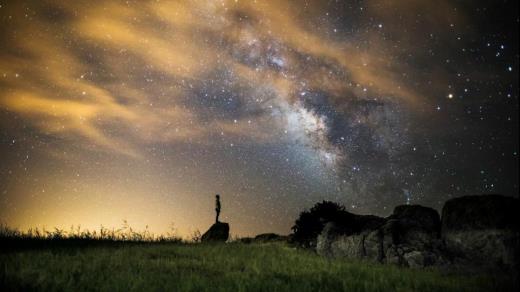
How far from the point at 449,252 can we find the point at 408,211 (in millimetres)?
3097

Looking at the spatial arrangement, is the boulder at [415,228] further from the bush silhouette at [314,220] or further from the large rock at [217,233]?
the large rock at [217,233]

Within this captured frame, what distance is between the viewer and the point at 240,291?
912 centimetres

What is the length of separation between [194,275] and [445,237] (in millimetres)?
10851

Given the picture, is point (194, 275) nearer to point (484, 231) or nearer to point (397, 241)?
point (397, 241)

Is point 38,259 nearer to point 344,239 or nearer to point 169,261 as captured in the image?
point 169,261

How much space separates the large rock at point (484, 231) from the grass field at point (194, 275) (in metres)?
2.71

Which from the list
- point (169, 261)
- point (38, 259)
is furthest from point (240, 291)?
point (38, 259)

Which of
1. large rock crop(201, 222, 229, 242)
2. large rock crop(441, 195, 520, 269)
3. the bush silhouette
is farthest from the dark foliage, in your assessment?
large rock crop(201, 222, 229, 242)

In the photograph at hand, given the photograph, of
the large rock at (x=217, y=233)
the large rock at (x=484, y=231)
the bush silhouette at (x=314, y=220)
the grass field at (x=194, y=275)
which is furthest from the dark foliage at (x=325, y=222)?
the large rock at (x=217, y=233)

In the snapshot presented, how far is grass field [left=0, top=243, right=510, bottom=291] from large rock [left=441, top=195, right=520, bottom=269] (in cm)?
271

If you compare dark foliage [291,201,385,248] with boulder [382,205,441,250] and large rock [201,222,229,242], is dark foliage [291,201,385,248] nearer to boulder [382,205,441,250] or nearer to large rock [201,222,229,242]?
boulder [382,205,441,250]

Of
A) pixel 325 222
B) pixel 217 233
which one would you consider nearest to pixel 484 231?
pixel 325 222

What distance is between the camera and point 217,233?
95.8ft

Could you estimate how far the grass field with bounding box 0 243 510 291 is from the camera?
9406 millimetres
